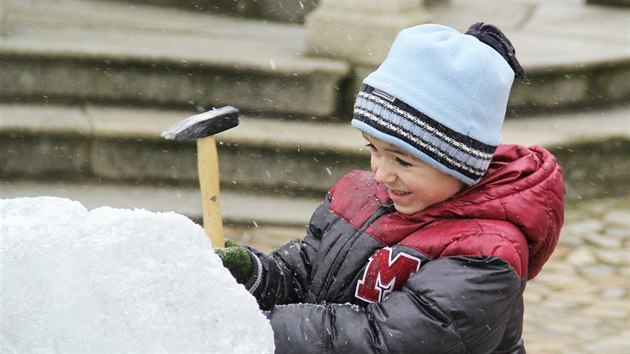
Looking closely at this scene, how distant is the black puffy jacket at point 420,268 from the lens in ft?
6.88

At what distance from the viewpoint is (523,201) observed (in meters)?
2.29

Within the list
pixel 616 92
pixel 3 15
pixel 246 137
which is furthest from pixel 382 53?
pixel 3 15

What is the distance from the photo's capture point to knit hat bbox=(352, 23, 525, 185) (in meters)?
2.25

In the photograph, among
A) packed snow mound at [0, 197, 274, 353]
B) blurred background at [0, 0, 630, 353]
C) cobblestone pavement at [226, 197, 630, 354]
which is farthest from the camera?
blurred background at [0, 0, 630, 353]

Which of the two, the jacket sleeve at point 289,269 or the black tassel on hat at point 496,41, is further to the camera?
the jacket sleeve at point 289,269

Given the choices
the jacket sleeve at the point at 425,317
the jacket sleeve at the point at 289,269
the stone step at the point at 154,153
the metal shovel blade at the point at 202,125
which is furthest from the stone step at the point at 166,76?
the jacket sleeve at the point at 425,317

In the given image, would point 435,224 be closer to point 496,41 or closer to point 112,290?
point 496,41

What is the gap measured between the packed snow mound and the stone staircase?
368 cm

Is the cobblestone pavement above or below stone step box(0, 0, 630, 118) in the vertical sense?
below

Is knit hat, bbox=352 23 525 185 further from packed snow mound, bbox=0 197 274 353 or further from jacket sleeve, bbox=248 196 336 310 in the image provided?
packed snow mound, bbox=0 197 274 353

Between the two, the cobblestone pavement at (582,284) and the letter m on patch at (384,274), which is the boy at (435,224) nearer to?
the letter m on patch at (384,274)

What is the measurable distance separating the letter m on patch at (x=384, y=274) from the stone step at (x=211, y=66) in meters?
3.34

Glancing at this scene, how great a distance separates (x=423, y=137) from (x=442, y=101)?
0.08 m

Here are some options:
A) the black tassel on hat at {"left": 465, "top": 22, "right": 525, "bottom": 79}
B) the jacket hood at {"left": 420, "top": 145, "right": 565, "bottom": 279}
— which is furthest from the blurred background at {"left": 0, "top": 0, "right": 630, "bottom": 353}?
the black tassel on hat at {"left": 465, "top": 22, "right": 525, "bottom": 79}
